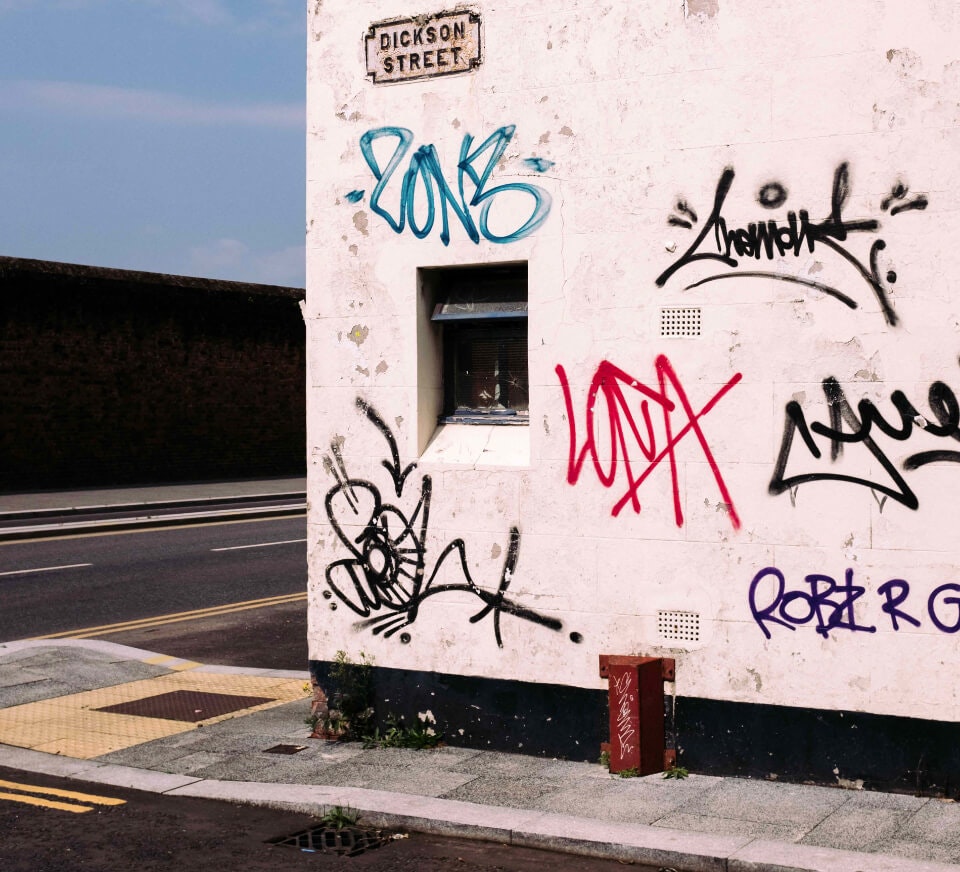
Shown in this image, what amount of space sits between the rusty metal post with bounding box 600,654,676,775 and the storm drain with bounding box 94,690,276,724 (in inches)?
123

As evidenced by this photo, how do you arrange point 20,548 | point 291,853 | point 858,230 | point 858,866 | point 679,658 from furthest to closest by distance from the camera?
point 20,548 → point 679,658 → point 858,230 → point 291,853 → point 858,866

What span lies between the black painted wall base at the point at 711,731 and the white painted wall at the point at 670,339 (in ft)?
0.32

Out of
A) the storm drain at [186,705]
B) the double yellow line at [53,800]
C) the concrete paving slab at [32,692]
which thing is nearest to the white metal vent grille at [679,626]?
the double yellow line at [53,800]

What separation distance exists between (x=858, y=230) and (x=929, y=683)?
2.34 metres

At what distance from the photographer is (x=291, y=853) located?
5.94 metres

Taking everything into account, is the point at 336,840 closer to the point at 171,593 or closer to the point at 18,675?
the point at 18,675

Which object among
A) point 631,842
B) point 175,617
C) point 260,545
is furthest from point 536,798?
point 260,545

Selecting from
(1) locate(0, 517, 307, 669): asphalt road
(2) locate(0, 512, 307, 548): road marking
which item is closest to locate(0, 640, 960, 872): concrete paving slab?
(1) locate(0, 517, 307, 669): asphalt road

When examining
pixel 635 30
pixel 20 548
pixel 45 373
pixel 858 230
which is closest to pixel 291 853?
pixel 858 230

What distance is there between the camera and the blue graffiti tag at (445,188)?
731 centimetres

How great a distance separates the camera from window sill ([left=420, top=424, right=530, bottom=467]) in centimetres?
745

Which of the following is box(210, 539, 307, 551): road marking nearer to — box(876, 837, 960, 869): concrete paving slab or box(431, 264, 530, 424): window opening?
box(431, 264, 530, 424): window opening

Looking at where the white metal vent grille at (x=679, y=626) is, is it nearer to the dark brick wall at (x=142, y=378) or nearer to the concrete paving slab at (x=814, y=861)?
the concrete paving slab at (x=814, y=861)

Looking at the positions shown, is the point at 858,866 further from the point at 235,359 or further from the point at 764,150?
the point at 235,359
